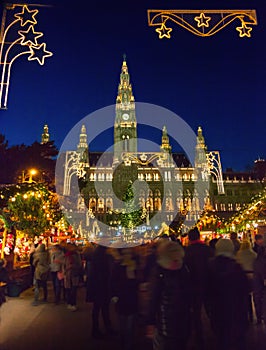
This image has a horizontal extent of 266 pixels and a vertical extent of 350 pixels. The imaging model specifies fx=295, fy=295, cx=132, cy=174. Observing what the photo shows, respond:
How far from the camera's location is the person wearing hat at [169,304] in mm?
2824

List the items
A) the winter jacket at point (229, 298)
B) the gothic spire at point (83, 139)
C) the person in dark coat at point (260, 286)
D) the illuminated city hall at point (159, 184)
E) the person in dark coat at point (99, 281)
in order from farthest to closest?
the gothic spire at point (83, 139)
the illuminated city hall at point (159, 184)
the person in dark coat at point (260, 286)
the person in dark coat at point (99, 281)
the winter jacket at point (229, 298)

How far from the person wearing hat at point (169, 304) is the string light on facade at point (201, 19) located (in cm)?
381

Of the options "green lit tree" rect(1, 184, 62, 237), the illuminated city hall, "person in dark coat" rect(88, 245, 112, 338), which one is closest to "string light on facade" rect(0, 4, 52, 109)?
"person in dark coat" rect(88, 245, 112, 338)

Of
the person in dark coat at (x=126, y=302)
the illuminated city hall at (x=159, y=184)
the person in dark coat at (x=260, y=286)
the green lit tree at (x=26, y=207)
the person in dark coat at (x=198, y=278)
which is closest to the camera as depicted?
the person in dark coat at (x=126, y=302)

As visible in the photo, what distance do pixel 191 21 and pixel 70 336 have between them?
557 centimetres

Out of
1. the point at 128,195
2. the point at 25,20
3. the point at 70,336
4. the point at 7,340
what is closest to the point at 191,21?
the point at 25,20

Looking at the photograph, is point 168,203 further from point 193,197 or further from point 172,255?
point 172,255

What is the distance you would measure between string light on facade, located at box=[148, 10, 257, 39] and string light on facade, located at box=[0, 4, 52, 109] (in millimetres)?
1998

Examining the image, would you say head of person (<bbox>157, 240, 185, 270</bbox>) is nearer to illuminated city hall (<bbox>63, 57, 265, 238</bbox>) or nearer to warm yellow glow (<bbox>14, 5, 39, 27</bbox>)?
warm yellow glow (<bbox>14, 5, 39, 27</bbox>)

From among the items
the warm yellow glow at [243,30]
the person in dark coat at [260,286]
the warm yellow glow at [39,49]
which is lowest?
the person in dark coat at [260,286]

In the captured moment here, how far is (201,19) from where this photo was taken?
4.99 metres

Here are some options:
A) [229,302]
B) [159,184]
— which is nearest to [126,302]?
[229,302]

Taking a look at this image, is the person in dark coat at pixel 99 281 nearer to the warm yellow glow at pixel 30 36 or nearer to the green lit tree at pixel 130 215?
the warm yellow glow at pixel 30 36

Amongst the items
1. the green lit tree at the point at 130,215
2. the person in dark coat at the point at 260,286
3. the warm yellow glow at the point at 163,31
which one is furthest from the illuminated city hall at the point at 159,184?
the warm yellow glow at the point at 163,31
